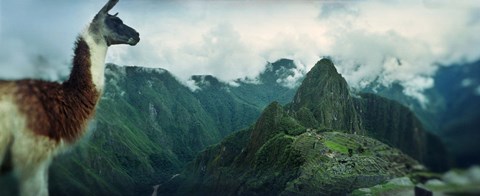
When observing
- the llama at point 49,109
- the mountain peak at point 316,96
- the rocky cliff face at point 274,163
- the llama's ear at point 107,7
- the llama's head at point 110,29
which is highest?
the mountain peak at point 316,96

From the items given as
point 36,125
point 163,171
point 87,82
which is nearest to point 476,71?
point 87,82

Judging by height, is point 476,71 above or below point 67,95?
above

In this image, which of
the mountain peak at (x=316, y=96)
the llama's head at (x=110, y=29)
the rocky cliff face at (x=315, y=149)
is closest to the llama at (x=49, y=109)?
the llama's head at (x=110, y=29)

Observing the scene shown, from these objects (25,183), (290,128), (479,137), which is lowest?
(25,183)

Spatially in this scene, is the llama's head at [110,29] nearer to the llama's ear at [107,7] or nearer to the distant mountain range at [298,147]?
the llama's ear at [107,7]

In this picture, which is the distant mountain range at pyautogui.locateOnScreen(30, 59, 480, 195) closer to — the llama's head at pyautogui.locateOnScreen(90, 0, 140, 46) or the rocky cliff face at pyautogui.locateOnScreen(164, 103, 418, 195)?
the rocky cliff face at pyautogui.locateOnScreen(164, 103, 418, 195)

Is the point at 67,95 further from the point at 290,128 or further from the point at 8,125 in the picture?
the point at 290,128

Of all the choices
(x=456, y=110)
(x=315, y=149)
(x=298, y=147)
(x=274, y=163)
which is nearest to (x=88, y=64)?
(x=456, y=110)
